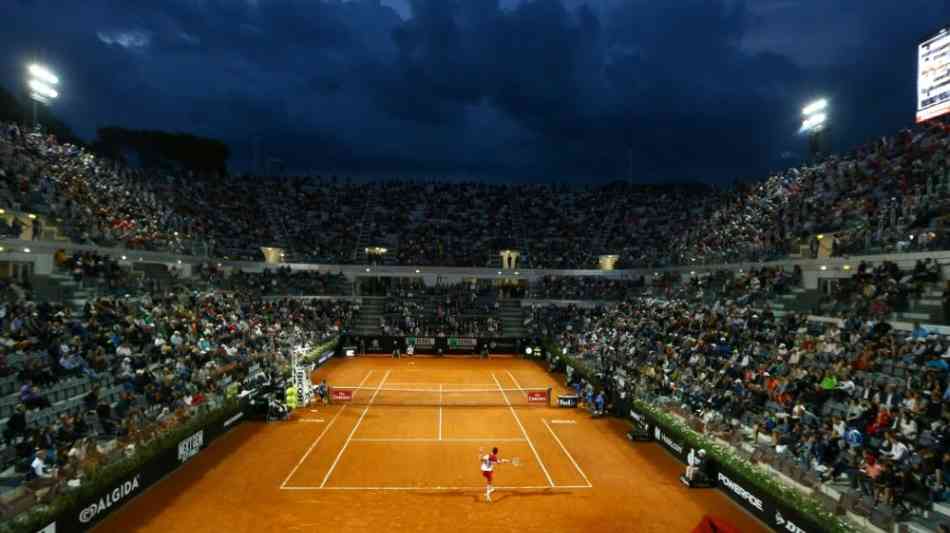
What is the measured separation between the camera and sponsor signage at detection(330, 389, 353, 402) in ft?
99.8

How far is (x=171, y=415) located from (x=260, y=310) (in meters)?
22.3

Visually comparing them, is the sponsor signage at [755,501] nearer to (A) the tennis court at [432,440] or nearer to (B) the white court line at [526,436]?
(A) the tennis court at [432,440]

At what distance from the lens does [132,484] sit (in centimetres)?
1677

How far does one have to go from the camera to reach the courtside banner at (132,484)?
45.7 ft

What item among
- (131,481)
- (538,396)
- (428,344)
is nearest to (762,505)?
(538,396)

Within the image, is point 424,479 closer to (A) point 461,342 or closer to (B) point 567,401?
(B) point 567,401

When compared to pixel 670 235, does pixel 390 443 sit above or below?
below

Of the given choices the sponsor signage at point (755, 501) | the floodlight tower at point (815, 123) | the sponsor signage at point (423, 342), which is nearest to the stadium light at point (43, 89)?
the sponsor signage at point (423, 342)

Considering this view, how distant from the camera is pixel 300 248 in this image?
174 ft

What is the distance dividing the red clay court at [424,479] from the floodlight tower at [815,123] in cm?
3097

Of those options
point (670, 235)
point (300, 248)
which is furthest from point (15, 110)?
point (670, 235)

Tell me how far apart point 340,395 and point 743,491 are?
19.6 meters

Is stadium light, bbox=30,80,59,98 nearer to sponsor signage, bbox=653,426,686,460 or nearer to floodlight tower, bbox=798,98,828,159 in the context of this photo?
sponsor signage, bbox=653,426,686,460

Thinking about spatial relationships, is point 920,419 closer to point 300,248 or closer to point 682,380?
point 682,380
